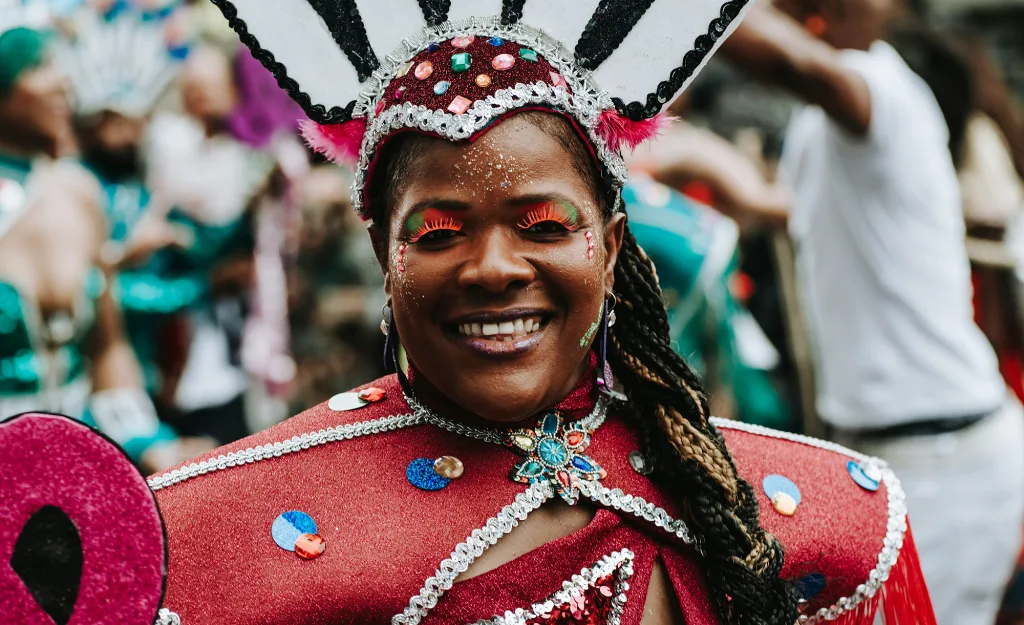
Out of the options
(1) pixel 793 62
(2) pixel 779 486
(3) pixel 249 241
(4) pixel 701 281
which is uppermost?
(1) pixel 793 62

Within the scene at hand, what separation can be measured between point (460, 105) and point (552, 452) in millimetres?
615

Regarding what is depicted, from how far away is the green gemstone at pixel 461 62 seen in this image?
1.85 metres

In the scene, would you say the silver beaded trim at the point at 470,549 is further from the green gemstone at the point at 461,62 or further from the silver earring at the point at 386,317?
the green gemstone at the point at 461,62

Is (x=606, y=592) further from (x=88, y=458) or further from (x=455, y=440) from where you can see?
(x=88, y=458)

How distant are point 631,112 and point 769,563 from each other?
804mm

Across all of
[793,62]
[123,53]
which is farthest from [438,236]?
[123,53]

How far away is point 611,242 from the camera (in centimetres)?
203

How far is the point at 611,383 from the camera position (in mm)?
2104

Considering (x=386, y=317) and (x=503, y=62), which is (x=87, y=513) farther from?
(x=503, y=62)

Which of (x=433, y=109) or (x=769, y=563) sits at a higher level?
(x=433, y=109)

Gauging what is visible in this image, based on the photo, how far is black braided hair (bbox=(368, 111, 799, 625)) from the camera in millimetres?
1923

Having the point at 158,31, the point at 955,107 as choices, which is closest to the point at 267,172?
the point at 158,31

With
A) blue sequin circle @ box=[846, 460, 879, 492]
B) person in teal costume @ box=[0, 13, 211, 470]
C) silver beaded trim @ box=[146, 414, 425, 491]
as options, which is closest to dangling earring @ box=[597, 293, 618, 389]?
silver beaded trim @ box=[146, 414, 425, 491]

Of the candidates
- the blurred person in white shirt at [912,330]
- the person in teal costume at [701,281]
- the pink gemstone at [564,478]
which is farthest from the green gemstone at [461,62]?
the person in teal costume at [701,281]
